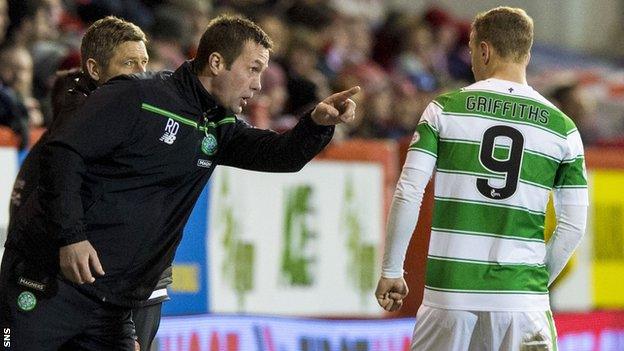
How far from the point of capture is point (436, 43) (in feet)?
49.4

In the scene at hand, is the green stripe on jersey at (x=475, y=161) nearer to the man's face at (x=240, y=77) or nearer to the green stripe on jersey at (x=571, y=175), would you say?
the green stripe on jersey at (x=571, y=175)

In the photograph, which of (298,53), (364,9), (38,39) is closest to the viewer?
(38,39)

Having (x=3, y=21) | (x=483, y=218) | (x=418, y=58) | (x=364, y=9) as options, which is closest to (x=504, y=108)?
(x=483, y=218)

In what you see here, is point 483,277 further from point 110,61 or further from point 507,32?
point 110,61

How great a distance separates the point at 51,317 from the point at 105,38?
4.25 ft

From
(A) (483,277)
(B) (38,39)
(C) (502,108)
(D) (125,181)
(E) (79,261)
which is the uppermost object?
(B) (38,39)

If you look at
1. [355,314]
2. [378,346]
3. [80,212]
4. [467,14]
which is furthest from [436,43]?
[80,212]

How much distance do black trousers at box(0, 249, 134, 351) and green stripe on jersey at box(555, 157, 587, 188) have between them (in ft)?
6.17

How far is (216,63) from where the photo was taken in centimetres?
481

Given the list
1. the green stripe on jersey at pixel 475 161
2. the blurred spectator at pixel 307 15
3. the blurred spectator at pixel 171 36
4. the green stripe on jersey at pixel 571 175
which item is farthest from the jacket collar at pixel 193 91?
the blurred spectator at pixel 307 15

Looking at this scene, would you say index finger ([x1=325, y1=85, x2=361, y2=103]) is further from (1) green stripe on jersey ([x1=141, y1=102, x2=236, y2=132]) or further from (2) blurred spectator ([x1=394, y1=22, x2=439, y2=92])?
(2) blurred spectator ([x1=394, y1=22, x2=439, y2=92])

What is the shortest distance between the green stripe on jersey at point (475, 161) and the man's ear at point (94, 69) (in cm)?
150

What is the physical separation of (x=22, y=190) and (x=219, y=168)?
10.6 feet

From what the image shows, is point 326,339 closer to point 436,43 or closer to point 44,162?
point 44,162
